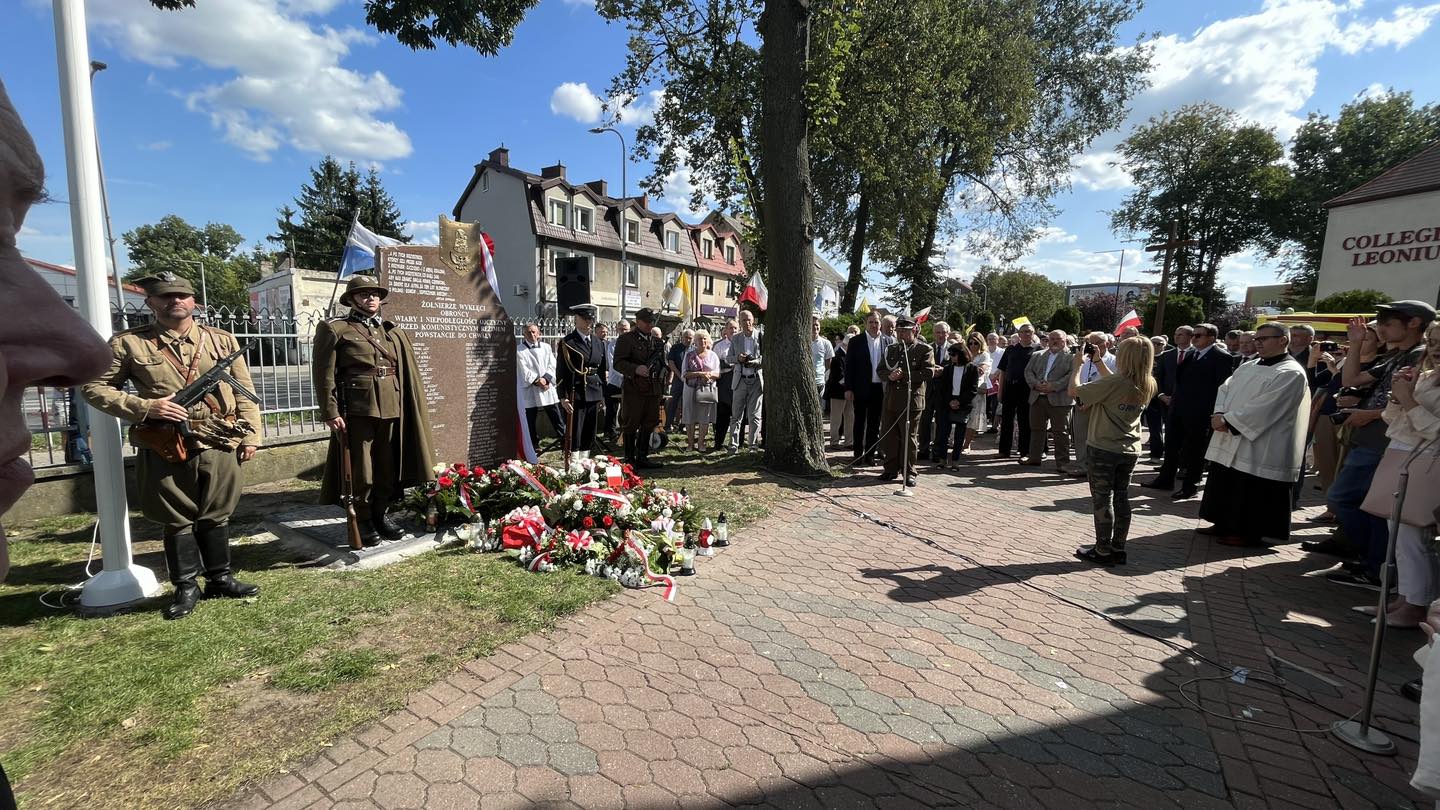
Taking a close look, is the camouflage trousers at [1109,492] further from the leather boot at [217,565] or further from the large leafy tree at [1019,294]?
the large leafy tree at [1019,294]

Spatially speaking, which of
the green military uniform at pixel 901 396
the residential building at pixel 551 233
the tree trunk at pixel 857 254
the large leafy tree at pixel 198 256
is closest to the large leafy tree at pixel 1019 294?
the residential building at pixel 551 233

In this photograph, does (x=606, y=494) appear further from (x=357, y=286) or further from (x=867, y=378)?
(x=867, y=378)

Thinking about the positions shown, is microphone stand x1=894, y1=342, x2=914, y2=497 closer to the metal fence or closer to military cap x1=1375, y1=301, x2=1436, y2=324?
military cap x1=1375, y1=301, x2=1436, y2=324

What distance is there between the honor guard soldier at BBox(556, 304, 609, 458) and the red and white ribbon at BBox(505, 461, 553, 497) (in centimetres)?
215

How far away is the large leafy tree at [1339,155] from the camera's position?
36594mm

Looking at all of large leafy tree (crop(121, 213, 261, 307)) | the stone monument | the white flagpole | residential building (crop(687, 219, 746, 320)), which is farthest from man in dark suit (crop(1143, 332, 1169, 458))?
large leafy tree (crop(121, 213, 261, 307))

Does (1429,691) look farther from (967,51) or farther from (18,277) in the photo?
(967,51)

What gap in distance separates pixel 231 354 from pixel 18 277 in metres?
4.05

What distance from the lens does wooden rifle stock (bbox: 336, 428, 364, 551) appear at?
460 cm

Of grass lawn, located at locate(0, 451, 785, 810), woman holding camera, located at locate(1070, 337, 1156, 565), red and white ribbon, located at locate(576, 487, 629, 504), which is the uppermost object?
woman holding camera, located at locate(1070, 337, 1156, 565)

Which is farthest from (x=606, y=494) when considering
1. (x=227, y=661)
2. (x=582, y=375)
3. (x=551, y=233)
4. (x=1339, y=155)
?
(x=1339, y=155)

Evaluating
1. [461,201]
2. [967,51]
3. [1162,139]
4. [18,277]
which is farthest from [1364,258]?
[461,201]

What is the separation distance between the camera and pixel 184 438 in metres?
3.73

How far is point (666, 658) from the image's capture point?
3.46 metres
